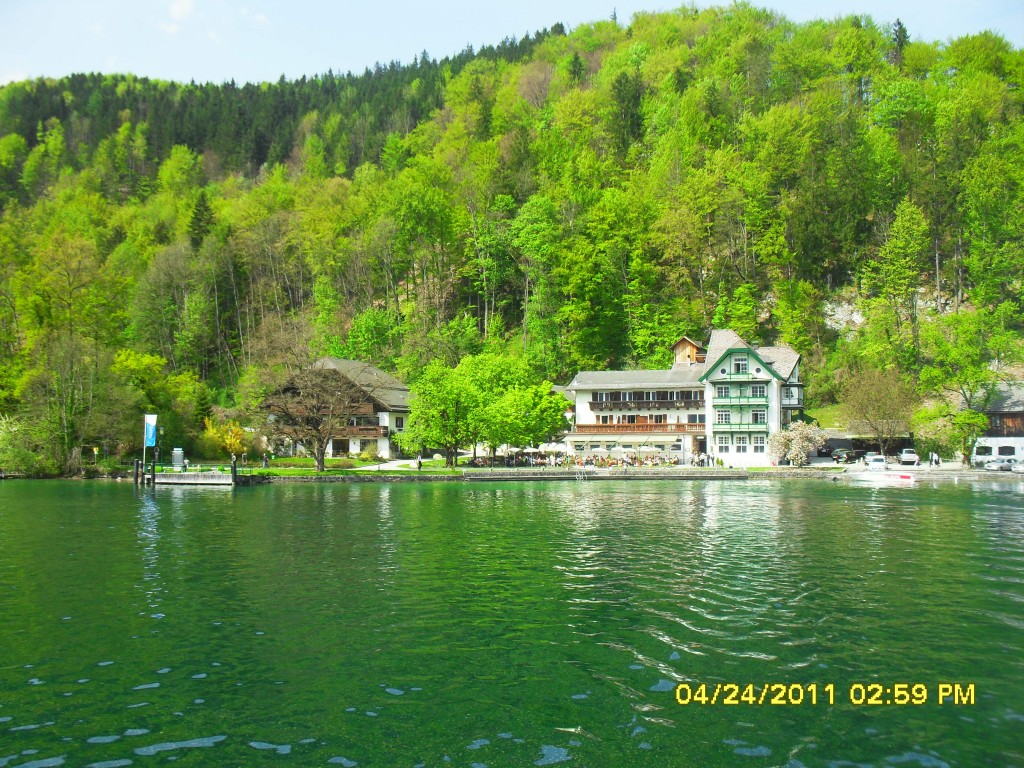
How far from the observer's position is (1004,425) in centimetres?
7519

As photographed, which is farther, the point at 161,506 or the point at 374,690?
the point at 161,506

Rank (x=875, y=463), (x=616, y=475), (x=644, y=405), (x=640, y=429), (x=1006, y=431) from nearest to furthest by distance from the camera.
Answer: (x=875, y=463) → (x=616, y=475) → (x=1006, y=431) → (x=640, y=429) → (x=644, y=405)

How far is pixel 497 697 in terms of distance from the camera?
14.0m

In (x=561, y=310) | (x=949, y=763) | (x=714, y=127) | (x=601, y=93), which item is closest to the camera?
(x=949, y=763)

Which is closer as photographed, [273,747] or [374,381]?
[273,747]

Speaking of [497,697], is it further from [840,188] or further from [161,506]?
[840,188]

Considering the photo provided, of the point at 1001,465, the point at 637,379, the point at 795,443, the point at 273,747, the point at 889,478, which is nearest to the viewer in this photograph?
the point at 273,747

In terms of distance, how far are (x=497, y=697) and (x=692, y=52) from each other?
13015cm

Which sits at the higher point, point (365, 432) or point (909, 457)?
point (365, 432)

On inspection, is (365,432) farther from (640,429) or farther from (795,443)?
(795,443)

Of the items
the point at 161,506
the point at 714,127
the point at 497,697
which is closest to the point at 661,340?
the point at 714,127

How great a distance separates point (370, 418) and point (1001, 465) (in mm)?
62921

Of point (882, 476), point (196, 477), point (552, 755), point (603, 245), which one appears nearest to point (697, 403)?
point (603, 245)

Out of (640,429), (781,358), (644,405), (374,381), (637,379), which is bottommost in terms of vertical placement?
(640,429)
